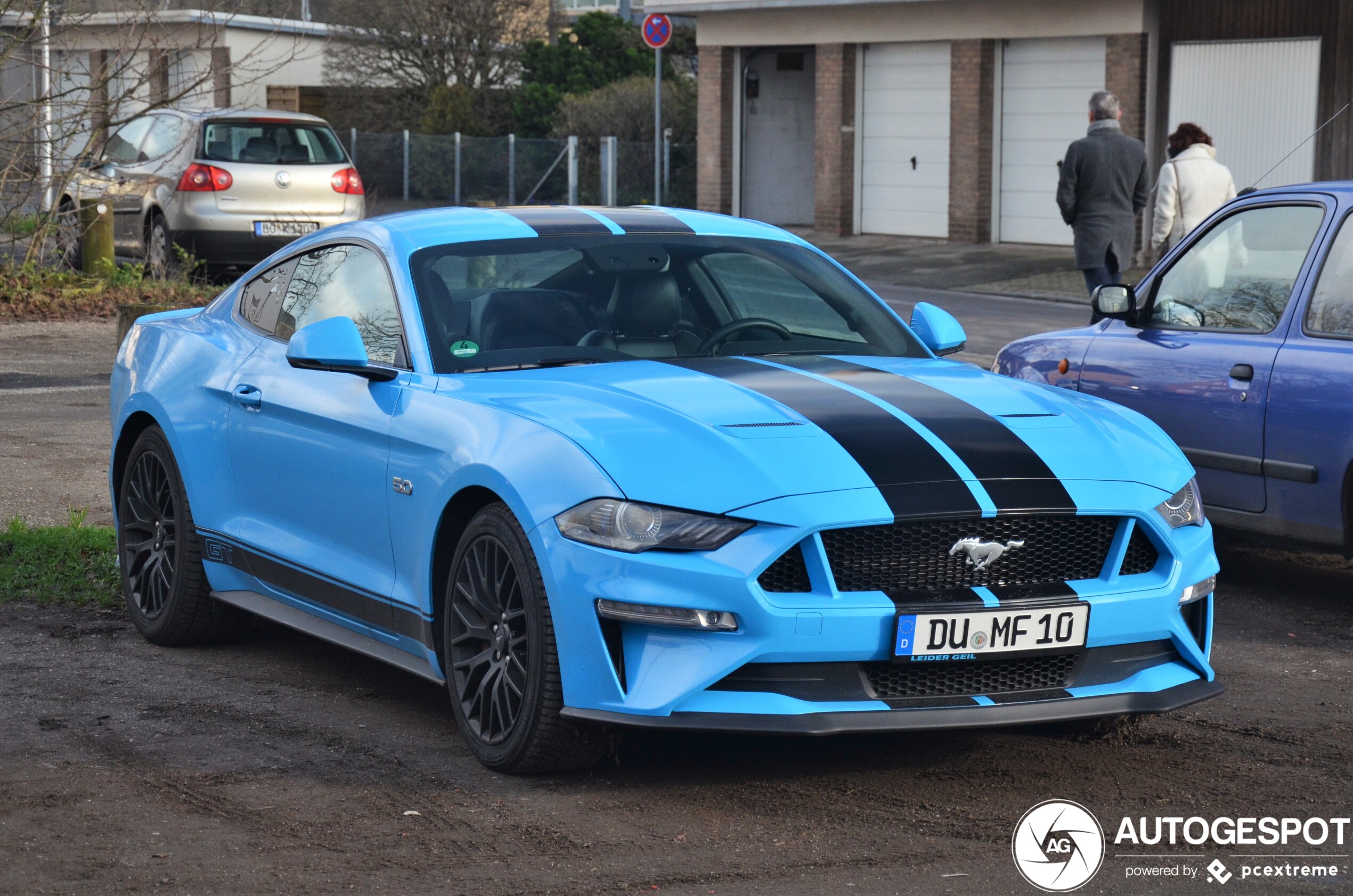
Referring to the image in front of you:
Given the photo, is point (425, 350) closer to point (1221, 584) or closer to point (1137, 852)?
point (1137, 852)

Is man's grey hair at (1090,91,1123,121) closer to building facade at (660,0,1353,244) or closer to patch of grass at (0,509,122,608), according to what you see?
patch of grass at (0,509,122,608)

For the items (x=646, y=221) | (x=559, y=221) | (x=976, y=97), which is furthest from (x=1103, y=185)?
(x=976, y=97)

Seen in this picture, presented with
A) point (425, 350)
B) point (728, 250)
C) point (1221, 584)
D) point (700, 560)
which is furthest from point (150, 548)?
point (1221, 584)

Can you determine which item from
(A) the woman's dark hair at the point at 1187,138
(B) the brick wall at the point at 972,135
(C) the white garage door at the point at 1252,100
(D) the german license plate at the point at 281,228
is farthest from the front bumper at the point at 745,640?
(B) the brick wall at the point at 972,135

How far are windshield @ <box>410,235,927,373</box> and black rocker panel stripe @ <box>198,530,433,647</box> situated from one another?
2.38 ft

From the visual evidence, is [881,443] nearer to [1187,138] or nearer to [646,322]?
[646,322]

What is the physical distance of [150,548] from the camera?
6.75 meters

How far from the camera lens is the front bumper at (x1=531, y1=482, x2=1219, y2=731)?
4.45 meters

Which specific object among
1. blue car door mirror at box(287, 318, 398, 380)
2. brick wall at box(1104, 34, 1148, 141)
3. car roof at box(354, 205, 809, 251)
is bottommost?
blue car door mirror at box(287, 318, 398, 380)

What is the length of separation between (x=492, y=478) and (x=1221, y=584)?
4.03 metres

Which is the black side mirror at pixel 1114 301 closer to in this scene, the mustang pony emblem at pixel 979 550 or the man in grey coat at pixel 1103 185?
the mustang pony emblem at pixel 979 550

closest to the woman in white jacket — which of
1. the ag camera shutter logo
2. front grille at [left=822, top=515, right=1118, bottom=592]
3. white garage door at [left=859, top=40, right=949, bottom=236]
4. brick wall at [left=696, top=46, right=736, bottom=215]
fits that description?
front grille at [left=822, top=515, right=1118, bottom=592]

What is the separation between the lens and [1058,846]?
14.5 feet

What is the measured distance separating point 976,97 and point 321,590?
2231cm
